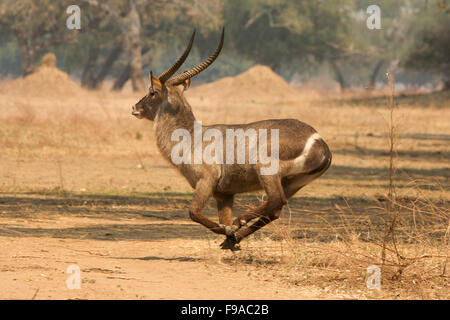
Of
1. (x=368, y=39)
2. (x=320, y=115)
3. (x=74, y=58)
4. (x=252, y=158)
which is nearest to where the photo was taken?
(x=252, y=158)

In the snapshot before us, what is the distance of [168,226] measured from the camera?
9.20 meters

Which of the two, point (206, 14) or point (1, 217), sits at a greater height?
point (206, 14)

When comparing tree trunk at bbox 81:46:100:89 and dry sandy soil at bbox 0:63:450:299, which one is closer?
dry sandy soil at bbox 0:63:450:299

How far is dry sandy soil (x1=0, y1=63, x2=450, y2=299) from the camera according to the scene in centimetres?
612

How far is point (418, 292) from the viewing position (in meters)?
5.99

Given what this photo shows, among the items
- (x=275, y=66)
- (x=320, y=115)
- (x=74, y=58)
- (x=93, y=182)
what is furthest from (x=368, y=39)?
(x=93, y=182)

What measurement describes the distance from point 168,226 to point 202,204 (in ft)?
8.41

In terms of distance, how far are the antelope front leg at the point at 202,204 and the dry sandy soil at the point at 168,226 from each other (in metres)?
0.37

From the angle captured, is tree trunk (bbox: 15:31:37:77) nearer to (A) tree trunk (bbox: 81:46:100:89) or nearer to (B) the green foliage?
Answer: (B) the green foliage

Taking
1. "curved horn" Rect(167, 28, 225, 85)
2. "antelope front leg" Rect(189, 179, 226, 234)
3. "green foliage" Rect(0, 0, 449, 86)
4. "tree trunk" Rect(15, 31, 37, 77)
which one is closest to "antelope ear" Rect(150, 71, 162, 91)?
"curved horn" Rect(167, 28, 225, 85)

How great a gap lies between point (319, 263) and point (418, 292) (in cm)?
107

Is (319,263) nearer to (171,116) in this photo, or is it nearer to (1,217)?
(171,116)

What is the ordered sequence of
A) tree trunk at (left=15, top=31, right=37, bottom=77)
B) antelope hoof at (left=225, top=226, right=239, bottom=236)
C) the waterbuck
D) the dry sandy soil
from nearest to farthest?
the dry sandy soil → the waterbuck → antelope hoof at (left=225, top=226, right=239, bottom=236) → tree trunk at (left=15, top=31, right=37, bottom=77)

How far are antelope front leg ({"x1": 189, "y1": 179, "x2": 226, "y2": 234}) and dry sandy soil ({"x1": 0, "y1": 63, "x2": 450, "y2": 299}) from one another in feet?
1.22
